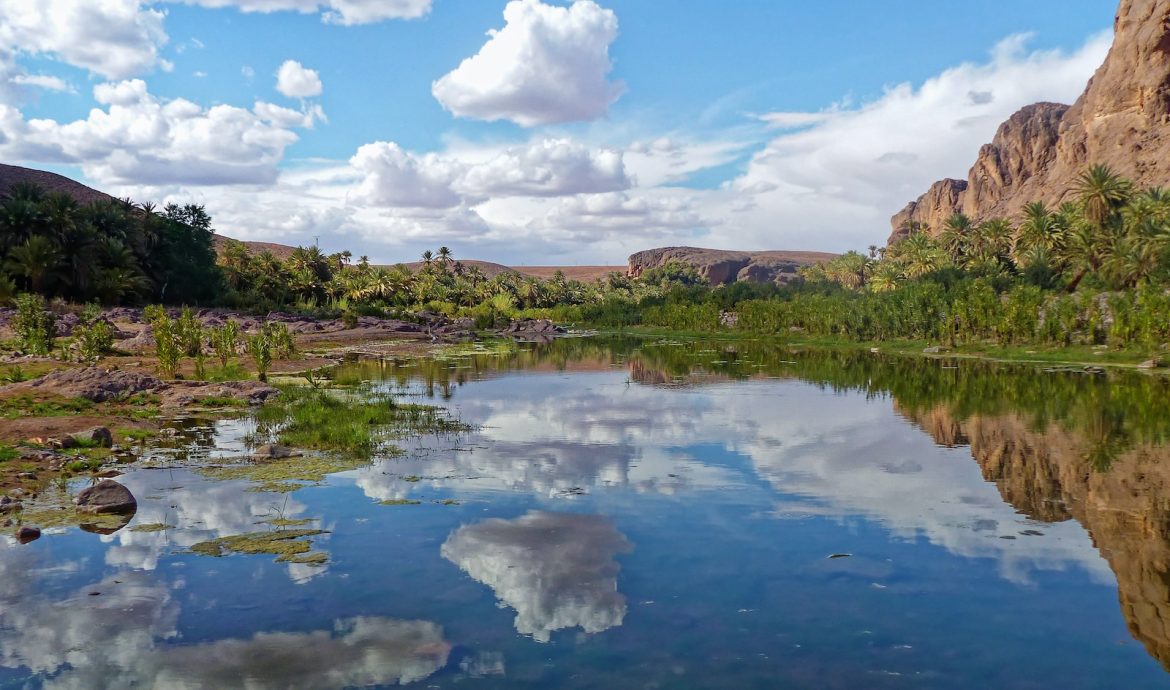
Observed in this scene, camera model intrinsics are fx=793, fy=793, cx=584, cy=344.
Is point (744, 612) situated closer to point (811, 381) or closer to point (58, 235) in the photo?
point (811, 381)

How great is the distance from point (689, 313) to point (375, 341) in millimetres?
50204

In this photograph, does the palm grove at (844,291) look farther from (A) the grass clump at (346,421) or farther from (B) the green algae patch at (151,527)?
(B) the green algae patch at (151,527)

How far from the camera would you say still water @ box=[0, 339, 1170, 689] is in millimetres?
9477

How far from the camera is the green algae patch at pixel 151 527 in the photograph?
46.9ft

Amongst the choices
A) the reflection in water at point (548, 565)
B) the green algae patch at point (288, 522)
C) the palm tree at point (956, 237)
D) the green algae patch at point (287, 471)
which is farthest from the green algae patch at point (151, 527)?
the palm tree at point (956, 237)

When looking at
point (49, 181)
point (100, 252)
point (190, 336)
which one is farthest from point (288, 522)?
point (49, 181)

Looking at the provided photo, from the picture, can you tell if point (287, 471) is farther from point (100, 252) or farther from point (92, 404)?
point (100, 252)

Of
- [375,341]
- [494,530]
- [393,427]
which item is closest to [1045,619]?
[494,530]

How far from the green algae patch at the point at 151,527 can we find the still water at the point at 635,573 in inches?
3.4

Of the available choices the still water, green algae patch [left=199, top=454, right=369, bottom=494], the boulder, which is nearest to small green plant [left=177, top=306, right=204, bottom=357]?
the still water

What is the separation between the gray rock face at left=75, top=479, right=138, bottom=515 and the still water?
1.12ft

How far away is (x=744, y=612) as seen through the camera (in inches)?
435

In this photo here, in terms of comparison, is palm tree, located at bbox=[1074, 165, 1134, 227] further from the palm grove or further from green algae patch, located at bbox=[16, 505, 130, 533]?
green algae patch, located at bbox=[16, 505, 130, 533]

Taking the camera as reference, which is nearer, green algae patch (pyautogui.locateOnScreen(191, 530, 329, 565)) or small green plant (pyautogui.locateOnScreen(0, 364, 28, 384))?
green algae patch (pyautogui.locateOnScreen(191, 530, 329, 565))
